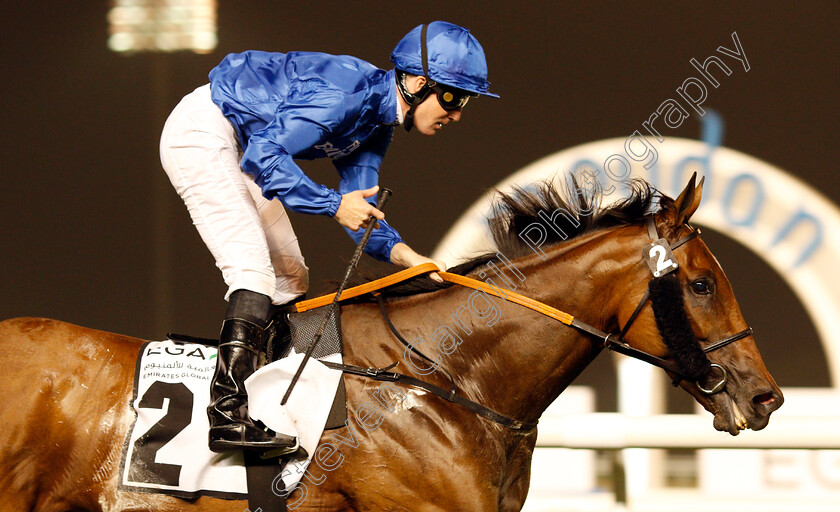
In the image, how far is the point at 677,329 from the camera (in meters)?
1.85

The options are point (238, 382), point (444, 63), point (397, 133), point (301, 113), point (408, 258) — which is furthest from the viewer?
point (397, 133)

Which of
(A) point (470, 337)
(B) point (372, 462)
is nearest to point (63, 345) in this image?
(B) point (372, 462)

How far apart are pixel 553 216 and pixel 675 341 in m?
0.49

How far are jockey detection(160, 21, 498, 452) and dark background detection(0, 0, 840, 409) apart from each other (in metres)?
1.39

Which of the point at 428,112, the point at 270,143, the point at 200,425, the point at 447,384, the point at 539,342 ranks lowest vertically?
the point at 200,425

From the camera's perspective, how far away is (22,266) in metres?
3.96

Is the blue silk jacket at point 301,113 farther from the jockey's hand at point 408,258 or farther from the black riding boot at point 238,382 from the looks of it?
the black riding boot at point 238,382

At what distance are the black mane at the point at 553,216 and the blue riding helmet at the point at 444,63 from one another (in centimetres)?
33

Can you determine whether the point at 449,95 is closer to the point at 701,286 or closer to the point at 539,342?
the point at 539,342

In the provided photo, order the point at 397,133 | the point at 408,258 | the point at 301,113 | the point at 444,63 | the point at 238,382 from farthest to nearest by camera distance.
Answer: the point at 397,133
the point at 408,258
the point at 444,63
the point at 301,113
the point at 238,382

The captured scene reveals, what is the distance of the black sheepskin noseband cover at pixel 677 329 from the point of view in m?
1.85

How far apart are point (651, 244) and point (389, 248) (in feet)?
2.63

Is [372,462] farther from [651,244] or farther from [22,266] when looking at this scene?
[22,266]

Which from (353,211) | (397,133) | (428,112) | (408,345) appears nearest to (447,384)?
(408,345)
